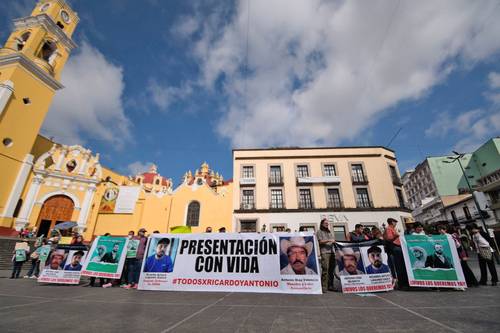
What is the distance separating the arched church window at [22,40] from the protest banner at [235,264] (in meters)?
30.5

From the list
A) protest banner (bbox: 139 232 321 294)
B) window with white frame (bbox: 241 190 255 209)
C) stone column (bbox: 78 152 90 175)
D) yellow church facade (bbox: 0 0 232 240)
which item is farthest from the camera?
stone column (bbox: 78 152 90 175)

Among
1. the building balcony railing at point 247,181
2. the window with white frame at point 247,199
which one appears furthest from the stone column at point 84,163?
the window with white frame at point 247,199

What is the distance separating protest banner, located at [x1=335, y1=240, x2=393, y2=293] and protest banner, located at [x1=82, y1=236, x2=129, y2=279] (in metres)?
6.50

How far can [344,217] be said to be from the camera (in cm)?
1880

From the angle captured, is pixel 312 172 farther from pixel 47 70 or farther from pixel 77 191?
pixel 47 70

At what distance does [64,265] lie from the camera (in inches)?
269

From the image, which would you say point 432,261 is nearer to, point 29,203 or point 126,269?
point 126,269

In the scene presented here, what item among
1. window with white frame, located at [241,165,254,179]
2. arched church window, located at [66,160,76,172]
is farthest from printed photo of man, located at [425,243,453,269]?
arched church window, located at [66,160,76,172]

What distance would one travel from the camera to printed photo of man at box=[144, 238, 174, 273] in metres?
5.87

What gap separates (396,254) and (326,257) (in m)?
1.88

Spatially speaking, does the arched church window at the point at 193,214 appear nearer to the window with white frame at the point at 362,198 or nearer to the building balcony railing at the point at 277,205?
the building balcony railing at the point at 277,205

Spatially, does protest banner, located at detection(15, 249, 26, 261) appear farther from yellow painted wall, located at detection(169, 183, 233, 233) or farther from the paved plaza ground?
yellow painted wall, located at detection(169, 183, 233, 233)

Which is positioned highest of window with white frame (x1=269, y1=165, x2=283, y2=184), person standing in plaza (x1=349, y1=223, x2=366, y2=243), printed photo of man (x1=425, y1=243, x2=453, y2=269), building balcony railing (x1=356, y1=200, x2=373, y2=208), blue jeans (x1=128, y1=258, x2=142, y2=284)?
window with white frame (x1=269, y1=165, x2=283, y2=184)

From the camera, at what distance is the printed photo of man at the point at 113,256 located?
6652 millimetres
